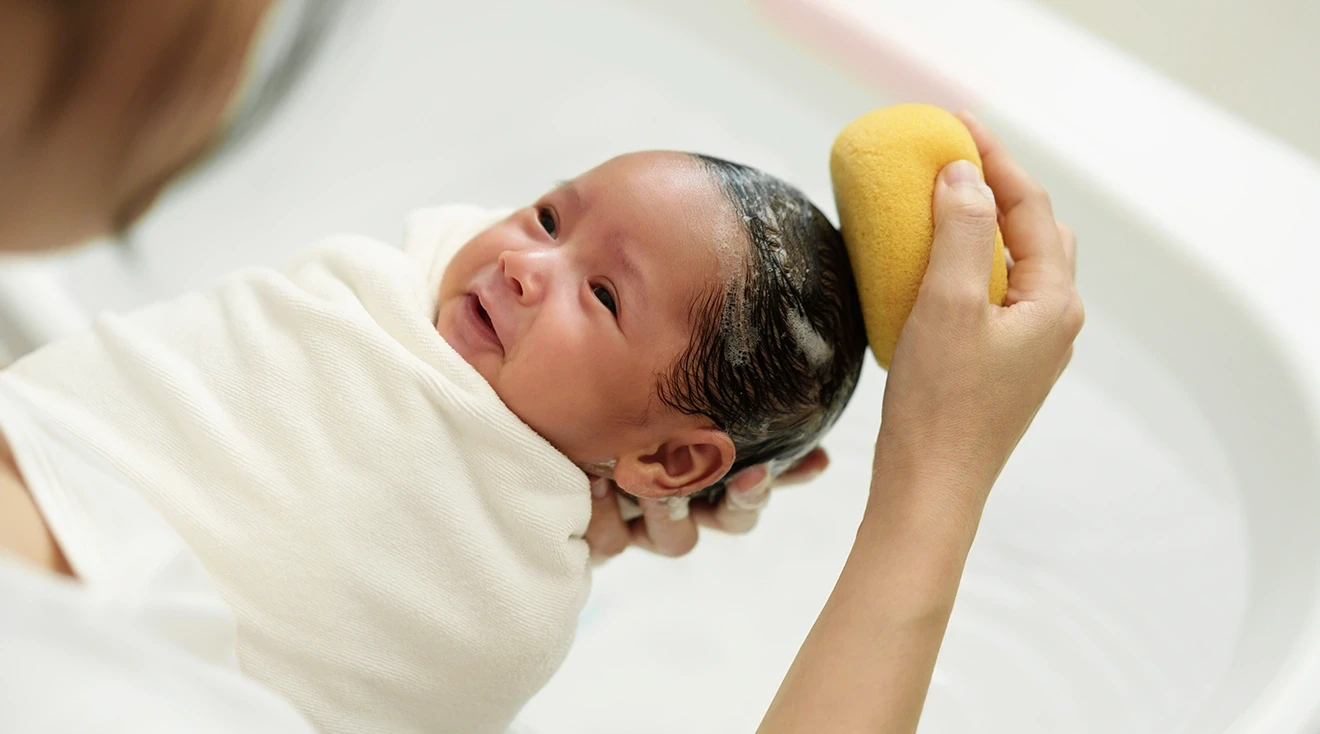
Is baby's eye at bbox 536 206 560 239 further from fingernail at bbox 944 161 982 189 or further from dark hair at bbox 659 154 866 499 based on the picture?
fingernail at bbox 944 161 982 189

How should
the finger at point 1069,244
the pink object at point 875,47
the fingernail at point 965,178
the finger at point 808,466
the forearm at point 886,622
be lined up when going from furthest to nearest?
the pink object at point 875,47
the finger at point 808,466
the finger at point 1069,244
the fingernail at point 965,178
the forearm at point 886,622

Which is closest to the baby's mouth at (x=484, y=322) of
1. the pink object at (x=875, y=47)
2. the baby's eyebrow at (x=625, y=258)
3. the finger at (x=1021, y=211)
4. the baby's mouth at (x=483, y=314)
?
the baby's mouth at (x=483, y=314)

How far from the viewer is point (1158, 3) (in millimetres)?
1493

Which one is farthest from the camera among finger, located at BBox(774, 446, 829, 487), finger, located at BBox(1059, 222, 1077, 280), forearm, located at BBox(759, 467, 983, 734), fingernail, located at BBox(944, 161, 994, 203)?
finger, located at BBox(774, 446, 829, 487)

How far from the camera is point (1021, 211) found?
0.89 meters

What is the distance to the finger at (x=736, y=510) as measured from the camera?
0.97 m

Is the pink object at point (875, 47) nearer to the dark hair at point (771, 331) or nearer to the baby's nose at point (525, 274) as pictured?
the dark hair at point (771, 331)

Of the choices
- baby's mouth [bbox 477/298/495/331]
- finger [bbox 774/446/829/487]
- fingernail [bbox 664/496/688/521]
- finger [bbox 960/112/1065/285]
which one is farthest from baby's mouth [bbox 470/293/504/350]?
finger [bbox 960/112/1065/285]

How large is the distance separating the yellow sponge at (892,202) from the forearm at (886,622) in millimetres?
141

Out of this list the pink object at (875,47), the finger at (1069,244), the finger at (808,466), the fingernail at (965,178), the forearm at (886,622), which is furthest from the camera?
the pink object at (875,47)

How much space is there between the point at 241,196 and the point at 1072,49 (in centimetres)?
123

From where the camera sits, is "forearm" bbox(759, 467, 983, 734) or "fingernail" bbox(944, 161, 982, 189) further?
"fingernail" bbox(944, 161, 982, 189)

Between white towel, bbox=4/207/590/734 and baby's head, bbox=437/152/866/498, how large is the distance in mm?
45

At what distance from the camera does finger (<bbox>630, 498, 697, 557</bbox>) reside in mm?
998
